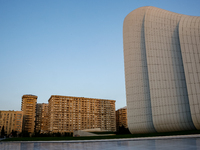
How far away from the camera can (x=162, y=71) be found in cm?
3391

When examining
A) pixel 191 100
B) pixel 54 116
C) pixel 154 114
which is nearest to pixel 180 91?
pixel 191 100

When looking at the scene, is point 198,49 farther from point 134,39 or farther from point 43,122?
point 43,122

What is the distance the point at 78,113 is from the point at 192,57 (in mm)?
108821

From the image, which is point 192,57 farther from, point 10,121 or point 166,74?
point 10,121

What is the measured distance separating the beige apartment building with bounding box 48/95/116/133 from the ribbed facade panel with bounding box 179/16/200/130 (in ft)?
349

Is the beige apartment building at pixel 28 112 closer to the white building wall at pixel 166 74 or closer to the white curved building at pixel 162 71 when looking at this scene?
the white curved building at pixel 162 71

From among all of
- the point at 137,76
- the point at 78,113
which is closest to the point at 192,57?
the point at 137,76

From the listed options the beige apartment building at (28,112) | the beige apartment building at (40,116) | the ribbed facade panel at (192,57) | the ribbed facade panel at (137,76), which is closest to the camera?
the ribbed facade panel at (192,57)

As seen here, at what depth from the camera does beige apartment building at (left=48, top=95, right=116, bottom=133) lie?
126 meters

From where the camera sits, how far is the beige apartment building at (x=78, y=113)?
126m

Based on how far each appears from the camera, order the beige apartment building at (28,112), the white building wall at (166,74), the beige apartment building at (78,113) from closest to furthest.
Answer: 1. the white building wall at (166,74)
2. the beige apartment building at (78,113)
3. the beige apartment building at (28,112)

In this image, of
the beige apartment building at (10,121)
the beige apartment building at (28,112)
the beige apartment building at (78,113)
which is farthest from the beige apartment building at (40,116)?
the beige apartment building at (78,113)

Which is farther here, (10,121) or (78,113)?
(10,121)

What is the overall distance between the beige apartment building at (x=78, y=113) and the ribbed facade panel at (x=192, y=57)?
106520mm
